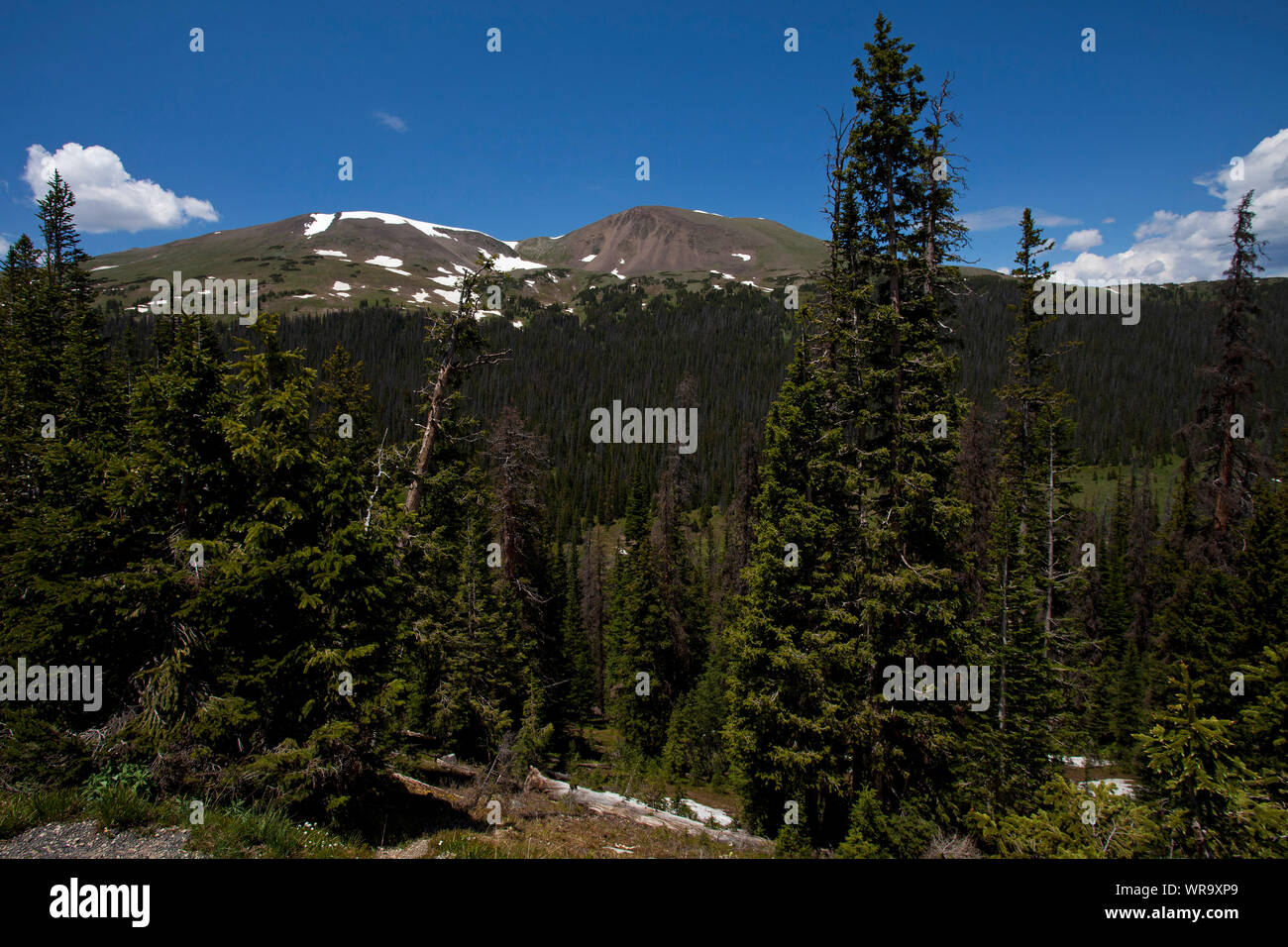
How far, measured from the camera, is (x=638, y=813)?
19312 mm

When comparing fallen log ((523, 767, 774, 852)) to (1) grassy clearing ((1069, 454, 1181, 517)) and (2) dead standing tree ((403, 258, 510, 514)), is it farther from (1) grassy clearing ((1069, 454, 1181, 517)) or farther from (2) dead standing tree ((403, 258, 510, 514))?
(1) grassy clearing ((1069, 454, 1181, 517))

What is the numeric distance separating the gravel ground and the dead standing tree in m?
9.68

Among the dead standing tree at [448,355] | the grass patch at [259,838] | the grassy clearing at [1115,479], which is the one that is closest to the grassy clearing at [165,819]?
the grass patch at [259,838]

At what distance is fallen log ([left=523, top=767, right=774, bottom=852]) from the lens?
54.1 ft

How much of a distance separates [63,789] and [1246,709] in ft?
58.3

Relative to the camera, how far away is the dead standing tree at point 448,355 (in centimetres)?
1659

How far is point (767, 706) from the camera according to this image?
1567 cm

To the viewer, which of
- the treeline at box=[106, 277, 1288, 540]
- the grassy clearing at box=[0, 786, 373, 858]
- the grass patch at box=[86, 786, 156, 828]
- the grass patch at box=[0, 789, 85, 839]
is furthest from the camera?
the treeline at box=[106, 277, 1288, 540]

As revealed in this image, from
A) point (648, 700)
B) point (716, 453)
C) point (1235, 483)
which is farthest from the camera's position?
point (716, 453)

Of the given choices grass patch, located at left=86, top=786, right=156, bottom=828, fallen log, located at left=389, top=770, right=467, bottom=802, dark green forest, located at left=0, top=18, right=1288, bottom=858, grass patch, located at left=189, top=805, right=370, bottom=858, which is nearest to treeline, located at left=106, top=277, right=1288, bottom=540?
dark green forest, located at left=0, top=18, right=1288, bottom=858

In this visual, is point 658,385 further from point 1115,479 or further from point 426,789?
point 426,789

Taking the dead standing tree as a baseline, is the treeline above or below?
above

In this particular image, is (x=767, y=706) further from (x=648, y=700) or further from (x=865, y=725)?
(x=648, y=700)
